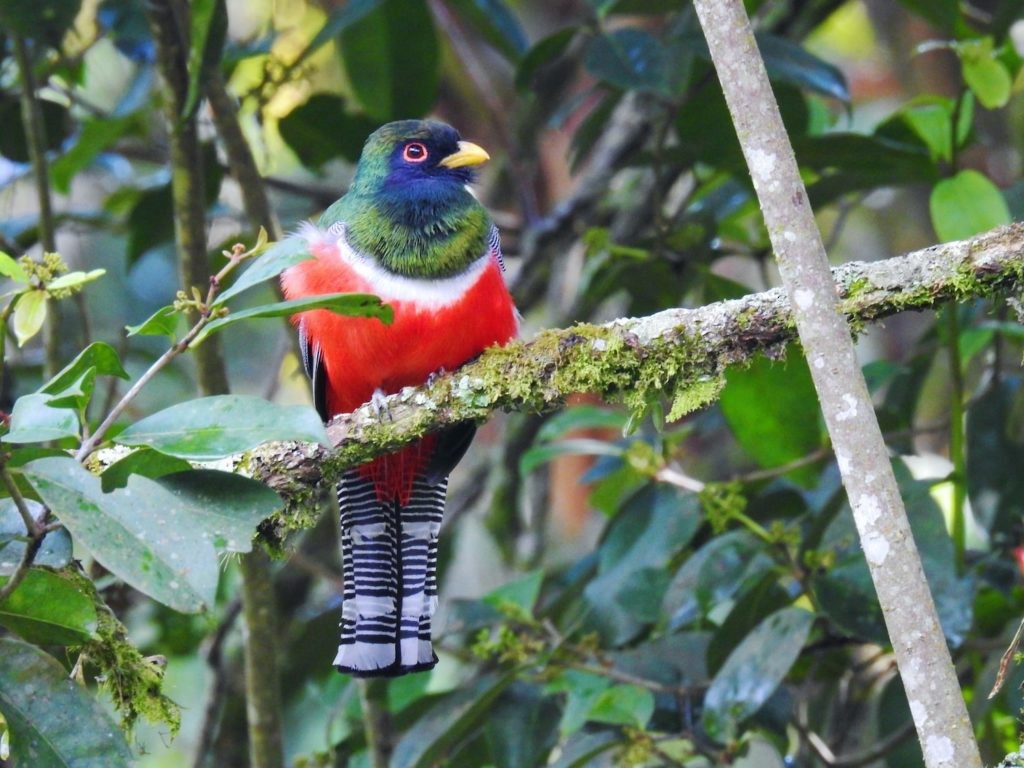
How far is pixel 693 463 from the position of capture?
246 inches

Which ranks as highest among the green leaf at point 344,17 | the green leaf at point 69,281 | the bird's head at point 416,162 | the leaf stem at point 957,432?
the green leaf at point 344,17

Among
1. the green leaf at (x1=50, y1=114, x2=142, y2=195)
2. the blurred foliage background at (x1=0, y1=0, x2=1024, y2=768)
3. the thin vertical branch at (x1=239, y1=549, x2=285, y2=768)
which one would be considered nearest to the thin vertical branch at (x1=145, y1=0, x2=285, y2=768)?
the thin vertical branch at (x1=239, y1=549, x2=285, y2=768)

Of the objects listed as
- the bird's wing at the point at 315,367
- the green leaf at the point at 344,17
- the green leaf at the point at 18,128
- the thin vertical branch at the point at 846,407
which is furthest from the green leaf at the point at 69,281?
the green leaf at the point at 18,128

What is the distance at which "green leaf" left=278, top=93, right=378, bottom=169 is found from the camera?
184 inches

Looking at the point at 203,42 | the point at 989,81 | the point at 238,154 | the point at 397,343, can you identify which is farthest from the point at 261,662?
the point at 989,81

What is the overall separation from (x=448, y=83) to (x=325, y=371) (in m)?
3.76

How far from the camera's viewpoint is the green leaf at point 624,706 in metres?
3.04

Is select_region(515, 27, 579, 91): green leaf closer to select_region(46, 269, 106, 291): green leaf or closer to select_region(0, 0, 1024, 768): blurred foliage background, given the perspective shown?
select_region(0, 0, 1024, 768): blurred foliage background

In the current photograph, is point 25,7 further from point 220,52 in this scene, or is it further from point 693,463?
point 693,463

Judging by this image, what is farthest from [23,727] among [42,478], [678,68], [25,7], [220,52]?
[678,68]

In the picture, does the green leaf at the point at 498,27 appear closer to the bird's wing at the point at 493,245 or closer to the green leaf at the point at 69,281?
the bird's wing at the point at 493,245

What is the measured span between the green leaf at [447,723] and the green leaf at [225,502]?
4.53 feet

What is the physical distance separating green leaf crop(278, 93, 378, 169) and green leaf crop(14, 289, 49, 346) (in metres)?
2.72

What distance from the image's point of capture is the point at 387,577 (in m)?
3.36
